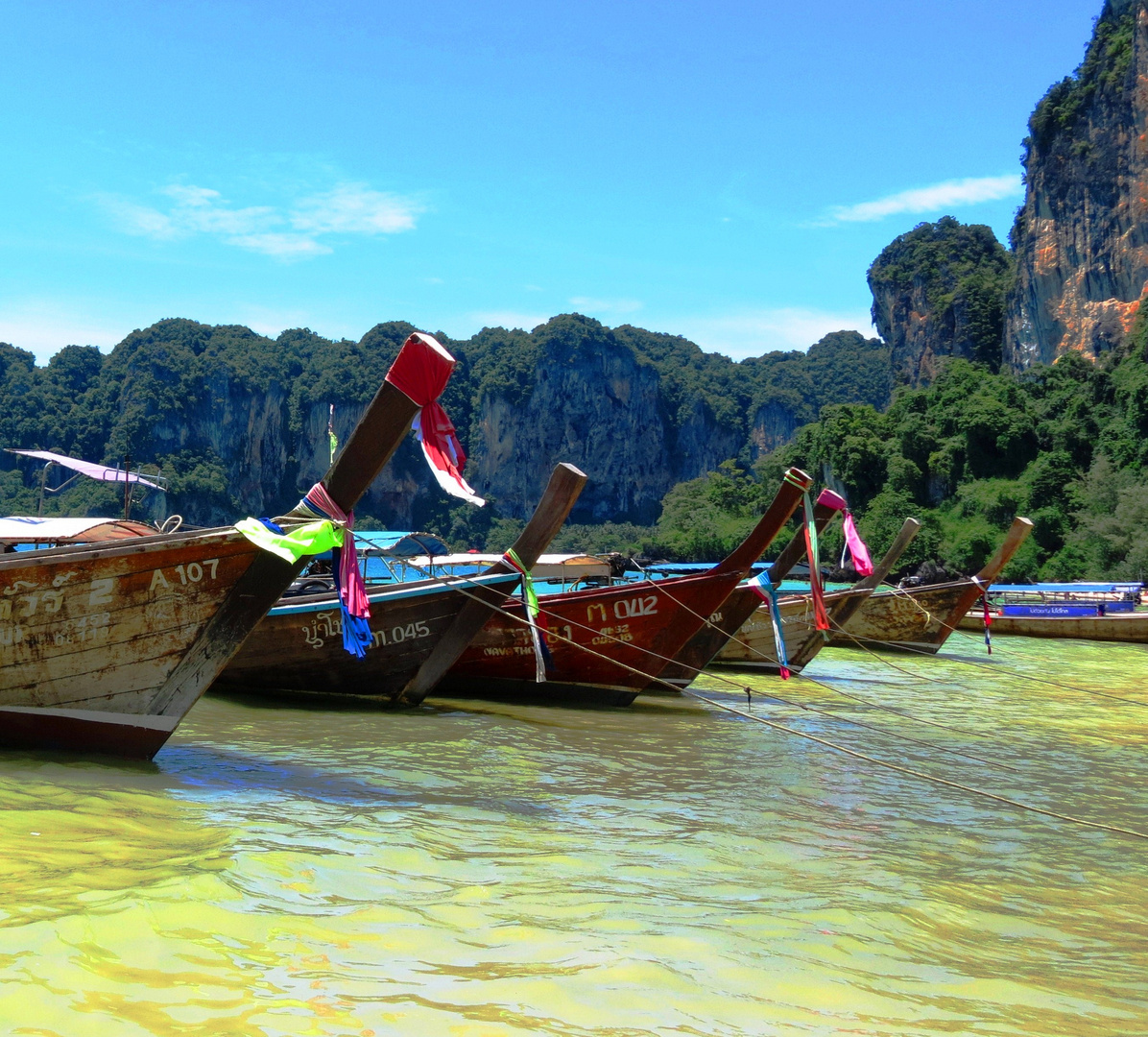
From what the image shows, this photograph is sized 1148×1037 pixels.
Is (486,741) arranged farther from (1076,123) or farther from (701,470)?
(701,470)

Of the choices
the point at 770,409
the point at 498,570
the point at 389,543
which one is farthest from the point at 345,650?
the point at 770,409

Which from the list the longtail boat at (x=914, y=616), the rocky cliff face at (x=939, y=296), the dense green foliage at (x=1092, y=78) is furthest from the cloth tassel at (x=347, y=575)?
the rocky cliff face at (x=939, y=296)

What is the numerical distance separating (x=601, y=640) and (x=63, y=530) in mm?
Answer: 9684

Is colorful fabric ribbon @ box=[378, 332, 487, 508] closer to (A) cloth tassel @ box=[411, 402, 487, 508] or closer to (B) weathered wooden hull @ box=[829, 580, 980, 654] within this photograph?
(A) cloth tassel @ box=[411, 402, 487, 508]

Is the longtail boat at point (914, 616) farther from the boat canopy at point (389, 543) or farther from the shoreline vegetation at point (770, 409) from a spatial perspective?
the shoreline vegetation at point (770, 409)

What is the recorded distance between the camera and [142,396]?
8550 centimetres

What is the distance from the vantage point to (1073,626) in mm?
21562

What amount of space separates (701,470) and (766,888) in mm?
101401

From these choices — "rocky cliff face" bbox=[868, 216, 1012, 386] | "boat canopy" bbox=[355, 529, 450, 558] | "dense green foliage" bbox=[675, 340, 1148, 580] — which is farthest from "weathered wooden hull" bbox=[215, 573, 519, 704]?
"rocky cliff face" bbox=[868, 216, 1012, 386]

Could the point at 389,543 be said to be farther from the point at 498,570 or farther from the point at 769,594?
the point at 498,570

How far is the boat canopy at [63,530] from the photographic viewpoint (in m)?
14.1

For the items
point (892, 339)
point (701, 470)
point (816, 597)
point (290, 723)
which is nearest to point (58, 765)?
point (290, 723)

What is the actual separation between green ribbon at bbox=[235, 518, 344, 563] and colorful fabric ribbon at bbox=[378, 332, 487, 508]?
665 mm

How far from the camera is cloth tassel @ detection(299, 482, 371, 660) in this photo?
220 inches
